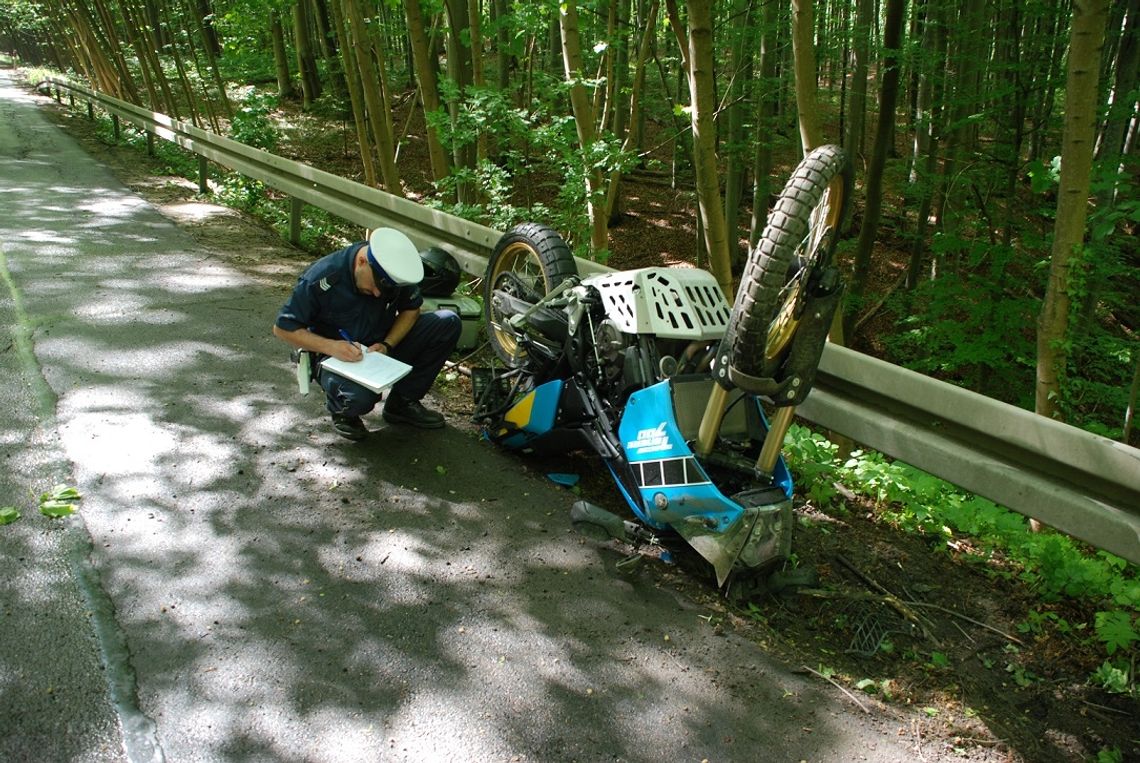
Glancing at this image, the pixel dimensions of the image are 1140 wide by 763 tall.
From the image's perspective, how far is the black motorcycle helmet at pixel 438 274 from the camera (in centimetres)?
566

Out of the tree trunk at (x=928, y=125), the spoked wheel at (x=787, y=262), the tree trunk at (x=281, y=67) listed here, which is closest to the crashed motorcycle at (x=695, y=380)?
the spoked wheel at (x=787, y=262)

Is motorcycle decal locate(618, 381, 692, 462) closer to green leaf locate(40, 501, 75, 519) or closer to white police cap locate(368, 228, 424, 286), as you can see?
white police cap locate(368, 228, 424, 286)

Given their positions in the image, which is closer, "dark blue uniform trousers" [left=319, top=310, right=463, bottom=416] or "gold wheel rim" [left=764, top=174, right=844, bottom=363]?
"gold wheel rim" [left=764, top=174, right=844, bottom=363]

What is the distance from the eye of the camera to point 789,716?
284 centimetres

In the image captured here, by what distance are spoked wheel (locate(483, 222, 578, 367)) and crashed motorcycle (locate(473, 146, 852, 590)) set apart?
0.06m

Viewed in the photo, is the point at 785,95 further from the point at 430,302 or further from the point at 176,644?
the point at 176,644

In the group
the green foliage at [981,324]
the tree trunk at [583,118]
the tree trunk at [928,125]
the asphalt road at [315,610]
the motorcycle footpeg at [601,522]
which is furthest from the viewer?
the tree trunk at [928,125]

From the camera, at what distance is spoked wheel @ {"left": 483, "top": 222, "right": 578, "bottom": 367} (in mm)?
4863

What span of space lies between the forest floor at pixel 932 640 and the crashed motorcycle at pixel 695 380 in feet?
0.86

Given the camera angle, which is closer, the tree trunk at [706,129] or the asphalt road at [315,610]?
the asphalt road at [315,610]

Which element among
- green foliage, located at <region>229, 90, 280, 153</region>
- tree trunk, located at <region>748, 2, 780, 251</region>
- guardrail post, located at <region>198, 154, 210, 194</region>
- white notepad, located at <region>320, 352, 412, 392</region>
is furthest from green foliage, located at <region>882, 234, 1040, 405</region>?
green foliage, located at <region>229, 90, 280, 153</region>

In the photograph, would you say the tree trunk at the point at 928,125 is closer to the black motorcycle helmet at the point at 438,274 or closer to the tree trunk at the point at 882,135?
the tree trunk at the point at 882,135

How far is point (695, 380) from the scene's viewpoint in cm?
363

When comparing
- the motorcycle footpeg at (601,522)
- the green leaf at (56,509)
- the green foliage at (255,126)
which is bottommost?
the motorcycle footpeg at (601,522)
